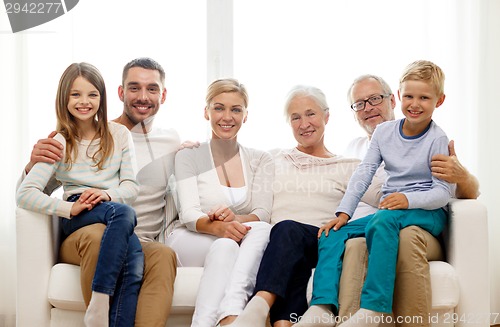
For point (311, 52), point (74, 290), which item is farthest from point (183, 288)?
point (311, 52)

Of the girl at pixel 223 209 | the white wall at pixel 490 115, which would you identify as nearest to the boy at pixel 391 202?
the girl at pixel 223 209

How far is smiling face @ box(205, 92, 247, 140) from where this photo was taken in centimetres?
268

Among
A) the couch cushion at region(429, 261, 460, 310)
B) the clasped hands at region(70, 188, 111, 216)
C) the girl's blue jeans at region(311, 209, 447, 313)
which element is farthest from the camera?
the clasped hands at region(70, 188, 111, 216)

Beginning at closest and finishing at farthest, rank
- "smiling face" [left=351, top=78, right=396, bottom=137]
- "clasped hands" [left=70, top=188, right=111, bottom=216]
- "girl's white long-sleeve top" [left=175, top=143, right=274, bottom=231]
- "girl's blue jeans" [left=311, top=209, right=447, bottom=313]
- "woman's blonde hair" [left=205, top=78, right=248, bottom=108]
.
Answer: "girl's blue jeans" [left=311, top=209, right=447, bottom=313] < "clasped hands" [left=70, top=188, right=111, bottom=216] < "girl's white long-sleeve top" [left=175, top=143, right=274, bottom=231] < "woman's blonde hair" [left=205, top=78, right=248, bottom=108] < "smiling face" [left=351, top=78, right=396, bottom=137]

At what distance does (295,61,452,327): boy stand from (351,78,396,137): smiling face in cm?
35

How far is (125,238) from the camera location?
215cm

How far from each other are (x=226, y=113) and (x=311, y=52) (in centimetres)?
93

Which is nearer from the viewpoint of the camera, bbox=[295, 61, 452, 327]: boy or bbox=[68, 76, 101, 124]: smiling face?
bbox=[295, 61, 452, 327]: boy

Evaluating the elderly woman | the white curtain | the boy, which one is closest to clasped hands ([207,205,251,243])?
the elderly woman

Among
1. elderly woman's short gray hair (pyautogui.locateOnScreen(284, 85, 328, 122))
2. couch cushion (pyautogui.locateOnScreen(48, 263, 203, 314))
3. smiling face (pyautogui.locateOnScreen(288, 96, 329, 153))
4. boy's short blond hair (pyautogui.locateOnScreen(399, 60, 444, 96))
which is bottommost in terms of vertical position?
couch cushion (pyautogui.locateOnScreen(48, 263, 203, 314))

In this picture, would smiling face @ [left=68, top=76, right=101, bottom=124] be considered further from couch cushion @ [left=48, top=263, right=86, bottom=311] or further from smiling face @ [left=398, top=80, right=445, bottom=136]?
smiling face @ [left=398, top=80, right=445, bottom=136]

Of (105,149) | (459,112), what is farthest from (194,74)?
(459,112)

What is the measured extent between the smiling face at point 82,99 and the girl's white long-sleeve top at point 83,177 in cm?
11

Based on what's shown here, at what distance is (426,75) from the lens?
2326 mm
